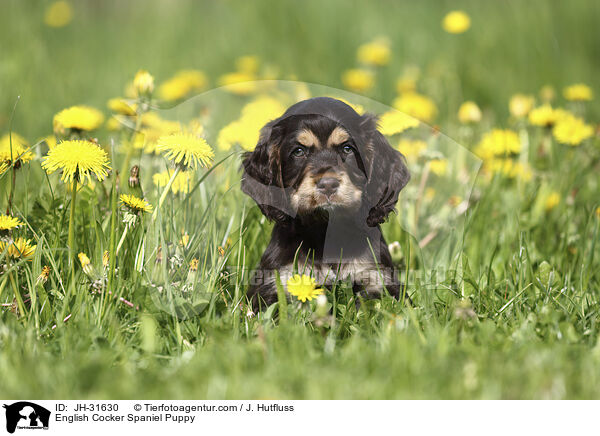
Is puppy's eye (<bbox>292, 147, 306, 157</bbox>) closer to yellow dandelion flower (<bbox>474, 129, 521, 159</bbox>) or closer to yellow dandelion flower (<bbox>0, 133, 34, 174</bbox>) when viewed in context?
yellow dandelion flower (<bbox>0, 133, 34, 174</bbox>)

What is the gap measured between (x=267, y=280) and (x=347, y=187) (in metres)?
0.63

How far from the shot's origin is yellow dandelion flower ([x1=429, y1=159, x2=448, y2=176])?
12.4 ft

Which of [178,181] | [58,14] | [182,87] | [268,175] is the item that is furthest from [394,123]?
[58,14]

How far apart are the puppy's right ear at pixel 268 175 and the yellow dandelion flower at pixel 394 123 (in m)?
0.51

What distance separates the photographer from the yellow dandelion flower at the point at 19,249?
302 centimetres

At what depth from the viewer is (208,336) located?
282cm

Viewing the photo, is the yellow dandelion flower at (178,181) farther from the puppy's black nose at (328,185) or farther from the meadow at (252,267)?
the puppy's black nose at (328,185)

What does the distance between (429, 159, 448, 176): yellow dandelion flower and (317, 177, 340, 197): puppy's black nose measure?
123cm

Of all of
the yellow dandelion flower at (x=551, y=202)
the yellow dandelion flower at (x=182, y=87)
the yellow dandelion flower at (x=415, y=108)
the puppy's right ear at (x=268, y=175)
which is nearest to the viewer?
the puppy's right ear at (x=268, y=175)

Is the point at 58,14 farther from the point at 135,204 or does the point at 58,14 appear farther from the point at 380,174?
the point at 380,174

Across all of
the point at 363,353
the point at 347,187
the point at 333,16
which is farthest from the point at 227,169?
the point at 333,16

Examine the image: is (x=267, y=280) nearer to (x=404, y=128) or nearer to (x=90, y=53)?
(x=404, y=128)

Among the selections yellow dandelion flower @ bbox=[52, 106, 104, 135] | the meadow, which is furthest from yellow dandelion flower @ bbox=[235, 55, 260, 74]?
yellow dandelion flower @ bbox=[52, 106, 104, 135]
